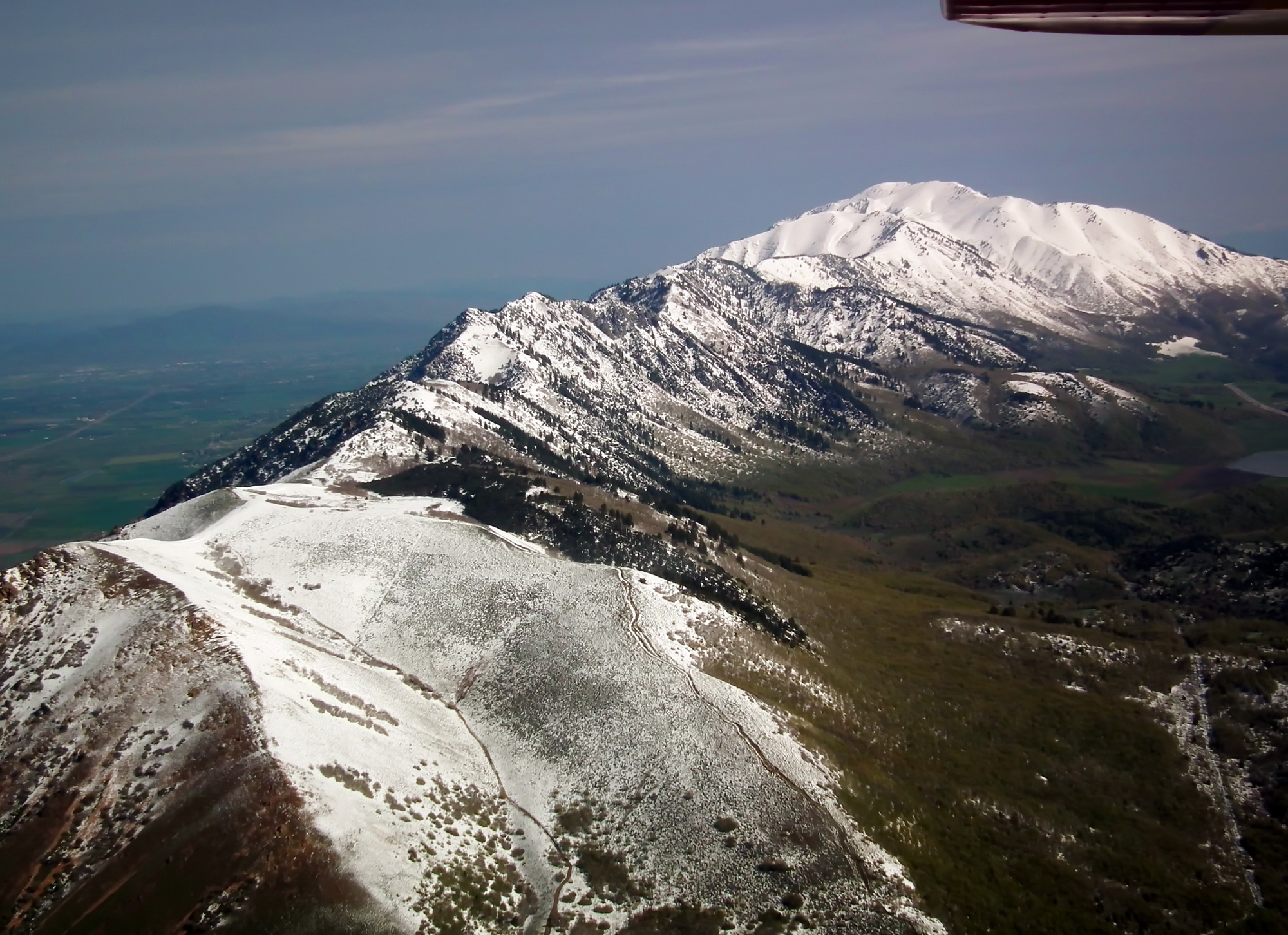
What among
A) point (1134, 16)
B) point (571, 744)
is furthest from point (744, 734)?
point (1134, 16)

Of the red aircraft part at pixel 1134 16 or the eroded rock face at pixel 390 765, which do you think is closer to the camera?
the red aircraft part at pixel 1134 16

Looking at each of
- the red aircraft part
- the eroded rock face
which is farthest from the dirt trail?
the red aircraft part

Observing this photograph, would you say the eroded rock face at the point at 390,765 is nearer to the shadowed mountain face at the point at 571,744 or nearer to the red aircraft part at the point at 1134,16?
the shadowed mountain face at the point at 571,744

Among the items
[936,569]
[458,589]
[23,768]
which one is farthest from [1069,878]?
[936,569]

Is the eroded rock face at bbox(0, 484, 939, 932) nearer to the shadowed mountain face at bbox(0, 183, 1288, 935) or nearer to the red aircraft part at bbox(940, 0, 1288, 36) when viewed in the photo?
the shadowed mountain face at bbox(0, 183, 1288, 935)

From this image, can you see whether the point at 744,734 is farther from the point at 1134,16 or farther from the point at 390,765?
the point at 1134,16

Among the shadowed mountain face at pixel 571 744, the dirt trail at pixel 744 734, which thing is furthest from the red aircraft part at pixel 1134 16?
the dirt trail at pixel 744 734
